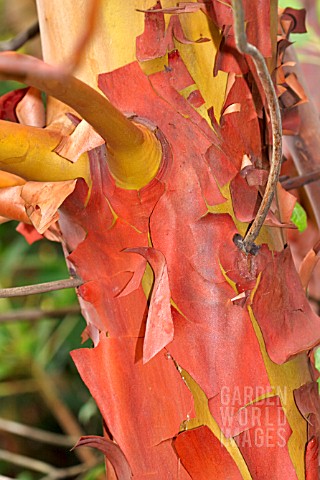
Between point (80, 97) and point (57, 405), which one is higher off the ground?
point (80, 97)

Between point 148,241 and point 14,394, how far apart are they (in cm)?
130

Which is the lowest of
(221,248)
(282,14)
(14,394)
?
(14,394)

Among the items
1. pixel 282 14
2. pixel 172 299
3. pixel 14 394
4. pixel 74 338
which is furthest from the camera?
pixel 14 394

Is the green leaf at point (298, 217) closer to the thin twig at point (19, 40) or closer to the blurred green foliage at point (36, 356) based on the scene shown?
the thin twig at point (19, 40)

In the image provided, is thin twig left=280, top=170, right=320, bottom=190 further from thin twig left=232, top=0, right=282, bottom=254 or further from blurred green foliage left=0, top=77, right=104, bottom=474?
blurred green foliage left=0, top=77, right=104, bottom=474

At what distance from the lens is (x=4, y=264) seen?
4.42 feet

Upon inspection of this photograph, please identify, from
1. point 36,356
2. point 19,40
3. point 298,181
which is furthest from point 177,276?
point 36,356

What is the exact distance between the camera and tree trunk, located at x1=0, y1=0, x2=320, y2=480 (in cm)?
36

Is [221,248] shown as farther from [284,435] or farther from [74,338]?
[74,338]

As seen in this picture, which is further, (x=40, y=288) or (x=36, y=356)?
(x=36, y=356)

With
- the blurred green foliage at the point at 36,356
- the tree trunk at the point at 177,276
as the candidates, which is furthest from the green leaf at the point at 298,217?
the blurred green foliage at the point at 36,356

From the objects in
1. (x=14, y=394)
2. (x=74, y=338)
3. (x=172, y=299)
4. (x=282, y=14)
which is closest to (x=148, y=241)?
(x=172, y=299)

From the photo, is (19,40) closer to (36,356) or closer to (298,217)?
(298,217)

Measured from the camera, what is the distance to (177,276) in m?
0.36
